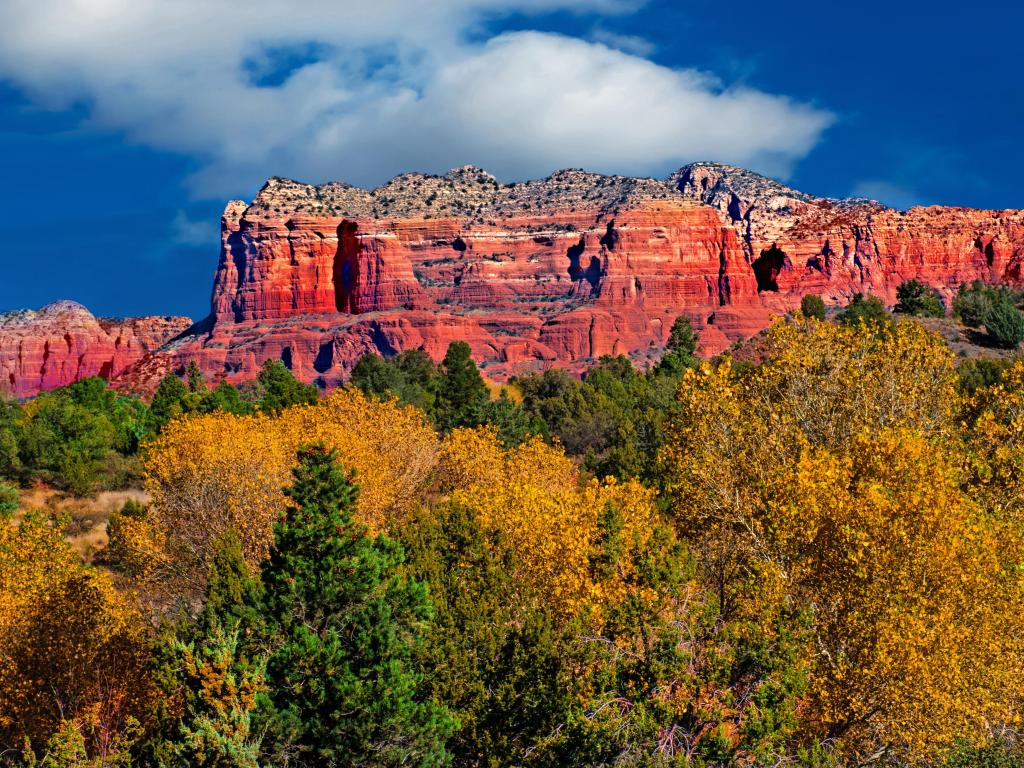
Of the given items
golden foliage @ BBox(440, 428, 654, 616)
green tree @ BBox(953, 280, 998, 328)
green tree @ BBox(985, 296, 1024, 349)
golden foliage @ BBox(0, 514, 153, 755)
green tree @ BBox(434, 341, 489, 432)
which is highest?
green tree @ BBox(953, 280, 998, 328)

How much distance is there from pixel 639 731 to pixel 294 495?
52.1 feet

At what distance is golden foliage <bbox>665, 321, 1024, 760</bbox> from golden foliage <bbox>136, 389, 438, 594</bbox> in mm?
17930

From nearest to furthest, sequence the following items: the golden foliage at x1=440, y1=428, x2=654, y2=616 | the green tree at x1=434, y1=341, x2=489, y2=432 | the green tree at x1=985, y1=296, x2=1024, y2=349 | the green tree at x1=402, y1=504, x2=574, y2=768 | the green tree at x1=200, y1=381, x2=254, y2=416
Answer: the green tree at x1=402, y1=504, x2=574, y2=768 → the golden foliage at x1=440, y1=428, x2=654, y2=616 → the green tree at x1=434, y1=341, x2=489, y2=432 → the green tree at x1=200, y1=381, x2=254, y2=416 → the green tree at x1=985, y1=296, x2=1024, y2=349

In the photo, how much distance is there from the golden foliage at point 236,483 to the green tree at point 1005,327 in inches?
2695

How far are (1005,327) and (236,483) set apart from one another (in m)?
82.1

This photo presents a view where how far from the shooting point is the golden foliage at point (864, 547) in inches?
962

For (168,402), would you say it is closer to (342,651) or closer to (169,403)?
(169,403)

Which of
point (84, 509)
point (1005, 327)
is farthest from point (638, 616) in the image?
point (1005, 327)

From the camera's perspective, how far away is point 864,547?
2603 cm

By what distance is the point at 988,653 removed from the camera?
82.6ft

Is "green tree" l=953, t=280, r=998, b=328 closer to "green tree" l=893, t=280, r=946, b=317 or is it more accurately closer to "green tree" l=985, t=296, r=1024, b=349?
"green tree" l=893, t=280, r=946, b=317

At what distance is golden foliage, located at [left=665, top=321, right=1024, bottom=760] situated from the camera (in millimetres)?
24438

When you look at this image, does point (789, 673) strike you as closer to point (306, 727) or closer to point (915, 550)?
point (915, 550)

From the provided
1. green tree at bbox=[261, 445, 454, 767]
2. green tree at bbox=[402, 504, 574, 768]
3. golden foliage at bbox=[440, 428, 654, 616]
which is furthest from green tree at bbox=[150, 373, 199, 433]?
green tree at bbox=[402, 504, 574, 768]
